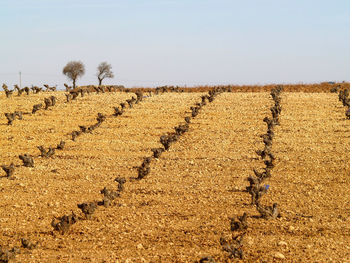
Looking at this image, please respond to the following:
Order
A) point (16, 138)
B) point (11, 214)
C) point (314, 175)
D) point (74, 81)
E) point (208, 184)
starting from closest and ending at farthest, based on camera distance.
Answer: point (11, 214) < point (208, 184) < point (314, 175) < point (16, 138) < point (74, 81)

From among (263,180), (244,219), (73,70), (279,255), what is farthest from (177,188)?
(73,70)

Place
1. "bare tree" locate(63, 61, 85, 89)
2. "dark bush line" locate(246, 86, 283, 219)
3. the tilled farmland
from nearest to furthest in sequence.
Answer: the tilled farmland < "dark bush line" locate(246, 86, 283, 219) < "bare tree" locate(63, 61, 85, 89)

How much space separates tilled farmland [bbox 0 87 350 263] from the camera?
29.8 ft

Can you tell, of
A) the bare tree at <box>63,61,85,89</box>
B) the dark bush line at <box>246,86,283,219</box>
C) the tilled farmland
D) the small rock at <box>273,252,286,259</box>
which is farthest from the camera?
the bare tree at <box>63,61,85,89</box>

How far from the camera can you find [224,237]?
30.9 ft

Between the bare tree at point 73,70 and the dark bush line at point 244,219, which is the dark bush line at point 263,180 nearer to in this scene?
the dark bush line at point 244,219

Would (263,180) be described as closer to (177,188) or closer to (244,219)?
(177,188)

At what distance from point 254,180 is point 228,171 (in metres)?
2.85

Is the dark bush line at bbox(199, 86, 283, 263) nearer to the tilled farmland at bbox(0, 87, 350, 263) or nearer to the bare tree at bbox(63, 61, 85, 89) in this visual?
the tilled farmland at bbox(0, 87, 350, 263)

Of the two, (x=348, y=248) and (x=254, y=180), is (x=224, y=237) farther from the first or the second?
(x=254, y=180)

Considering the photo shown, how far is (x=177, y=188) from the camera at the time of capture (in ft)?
42.9

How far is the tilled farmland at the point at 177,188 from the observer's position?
29.8ft

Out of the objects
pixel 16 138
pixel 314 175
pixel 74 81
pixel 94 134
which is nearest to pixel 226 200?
pixel 314 175

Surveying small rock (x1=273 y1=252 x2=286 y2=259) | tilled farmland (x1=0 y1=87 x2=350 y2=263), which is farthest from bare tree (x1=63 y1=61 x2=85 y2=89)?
small rock (x1=273 y1=252 x2=286 y2=259)
